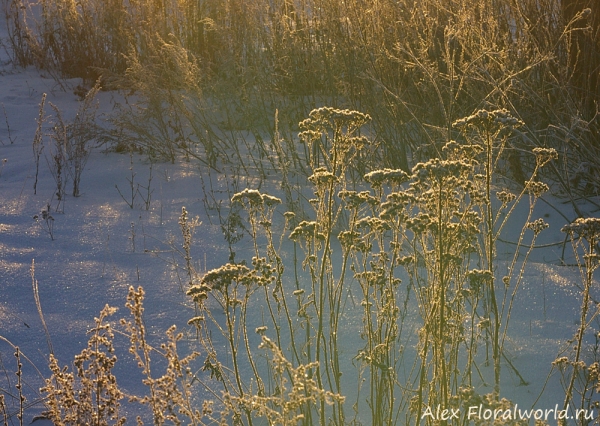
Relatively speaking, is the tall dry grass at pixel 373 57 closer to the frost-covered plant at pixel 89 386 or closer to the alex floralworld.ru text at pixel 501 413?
the alex floralworld.ru text at pixel 501 413

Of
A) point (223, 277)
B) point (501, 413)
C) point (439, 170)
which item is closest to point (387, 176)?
point (439, 170)

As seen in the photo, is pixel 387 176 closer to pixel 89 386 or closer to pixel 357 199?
pixel 357 199

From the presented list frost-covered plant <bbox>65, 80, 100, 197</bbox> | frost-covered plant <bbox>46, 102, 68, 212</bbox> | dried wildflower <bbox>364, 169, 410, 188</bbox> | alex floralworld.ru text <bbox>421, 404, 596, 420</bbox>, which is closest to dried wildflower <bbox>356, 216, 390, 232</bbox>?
dried wildflower <bbox>364, 169, 410, 188</bbox>

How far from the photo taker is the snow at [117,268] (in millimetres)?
2684

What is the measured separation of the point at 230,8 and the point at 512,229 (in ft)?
11.8

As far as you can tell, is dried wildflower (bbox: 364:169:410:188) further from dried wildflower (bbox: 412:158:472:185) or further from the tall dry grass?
the tall dry grass

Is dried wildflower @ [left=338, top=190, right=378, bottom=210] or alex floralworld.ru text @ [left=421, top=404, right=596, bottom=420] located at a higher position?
dried wildflower @ [left=338, top=190, right=378, bottom=210]

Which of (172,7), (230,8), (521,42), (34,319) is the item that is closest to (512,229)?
(521,42)

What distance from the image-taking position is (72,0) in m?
7.11

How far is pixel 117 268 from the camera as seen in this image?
353cm

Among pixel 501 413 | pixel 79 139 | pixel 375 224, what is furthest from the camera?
pixel 79 139

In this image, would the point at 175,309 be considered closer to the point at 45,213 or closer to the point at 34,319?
the point at 34,319

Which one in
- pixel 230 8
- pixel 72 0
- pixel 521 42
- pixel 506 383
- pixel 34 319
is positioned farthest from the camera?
pixel 72 0

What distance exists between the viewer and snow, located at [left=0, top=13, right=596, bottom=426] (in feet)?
8.80
